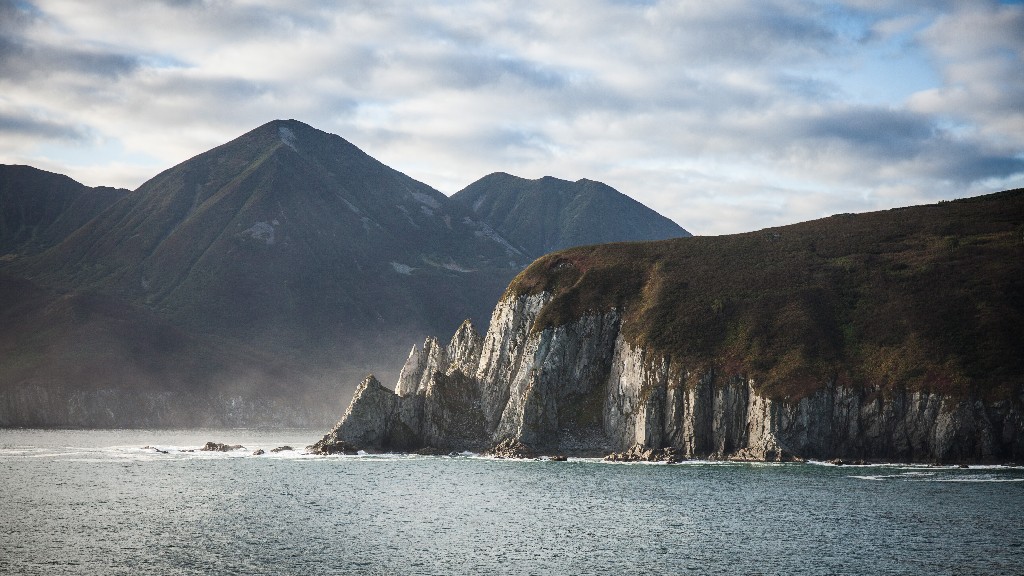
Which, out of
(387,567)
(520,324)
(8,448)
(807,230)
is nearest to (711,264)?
(807,230)

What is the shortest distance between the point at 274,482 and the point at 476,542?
4316 cm

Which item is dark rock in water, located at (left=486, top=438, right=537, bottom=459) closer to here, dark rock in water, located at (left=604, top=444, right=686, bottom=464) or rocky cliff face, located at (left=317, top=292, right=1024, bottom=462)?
rocky cliff face, located at (left=317, top=292, right=1024, bottom=462)

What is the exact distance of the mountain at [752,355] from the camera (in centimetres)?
11294

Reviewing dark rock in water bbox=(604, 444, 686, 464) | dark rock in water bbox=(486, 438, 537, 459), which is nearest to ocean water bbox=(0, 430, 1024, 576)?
dark rock in water bbox=(604, 444, 686, 464)

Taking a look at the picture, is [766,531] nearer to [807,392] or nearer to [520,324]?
[807,392]

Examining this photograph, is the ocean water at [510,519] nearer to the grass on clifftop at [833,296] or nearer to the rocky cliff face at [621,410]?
the rocky cliff face at [621,410]

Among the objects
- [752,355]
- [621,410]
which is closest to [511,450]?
[621,410]

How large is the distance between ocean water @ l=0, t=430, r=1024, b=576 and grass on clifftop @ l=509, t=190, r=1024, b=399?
52.4 ft

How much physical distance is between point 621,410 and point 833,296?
1441 inches

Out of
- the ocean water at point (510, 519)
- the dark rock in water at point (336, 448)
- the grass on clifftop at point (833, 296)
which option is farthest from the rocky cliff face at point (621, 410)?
the ocean water at point (510, 519)

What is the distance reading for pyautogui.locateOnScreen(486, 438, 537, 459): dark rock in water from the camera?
418 ft

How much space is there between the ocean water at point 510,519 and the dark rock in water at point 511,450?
14.6m

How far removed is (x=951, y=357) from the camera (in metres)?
114

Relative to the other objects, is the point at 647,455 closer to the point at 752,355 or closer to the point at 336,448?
the point at 752,355
